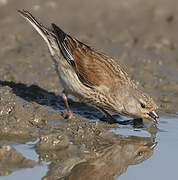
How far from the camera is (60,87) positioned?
8547 mm

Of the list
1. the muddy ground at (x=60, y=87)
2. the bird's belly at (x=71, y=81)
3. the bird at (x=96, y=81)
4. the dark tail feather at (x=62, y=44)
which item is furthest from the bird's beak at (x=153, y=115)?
the dark tail feather at (x=62, y=44)

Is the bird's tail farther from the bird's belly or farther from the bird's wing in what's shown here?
the bird's belly

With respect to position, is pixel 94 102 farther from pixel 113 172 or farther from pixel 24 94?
pixel 113 172

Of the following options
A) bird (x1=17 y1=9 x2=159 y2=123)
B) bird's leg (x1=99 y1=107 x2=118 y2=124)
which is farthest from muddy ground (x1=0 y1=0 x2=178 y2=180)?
bird (x1=17 y1=9 x2=159 y2=123)

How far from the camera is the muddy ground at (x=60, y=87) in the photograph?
5.99 metres

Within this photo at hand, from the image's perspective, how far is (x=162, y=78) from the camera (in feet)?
30.0

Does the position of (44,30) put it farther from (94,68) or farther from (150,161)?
(150,161)

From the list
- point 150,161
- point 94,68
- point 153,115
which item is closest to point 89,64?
point 94,68

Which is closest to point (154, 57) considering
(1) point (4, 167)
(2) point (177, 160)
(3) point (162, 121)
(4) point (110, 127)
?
(3) point (162, 121)

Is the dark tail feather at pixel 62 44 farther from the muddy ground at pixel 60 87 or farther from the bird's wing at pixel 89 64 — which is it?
the muddy ground at pixel 60 87

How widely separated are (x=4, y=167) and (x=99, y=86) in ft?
7.31

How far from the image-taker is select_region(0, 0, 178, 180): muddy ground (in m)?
5.99

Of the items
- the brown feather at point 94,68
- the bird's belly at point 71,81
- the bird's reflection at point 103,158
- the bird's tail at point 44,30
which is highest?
the bird's tail at point 44,30

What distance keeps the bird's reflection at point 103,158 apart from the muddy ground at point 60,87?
1 centimetres
